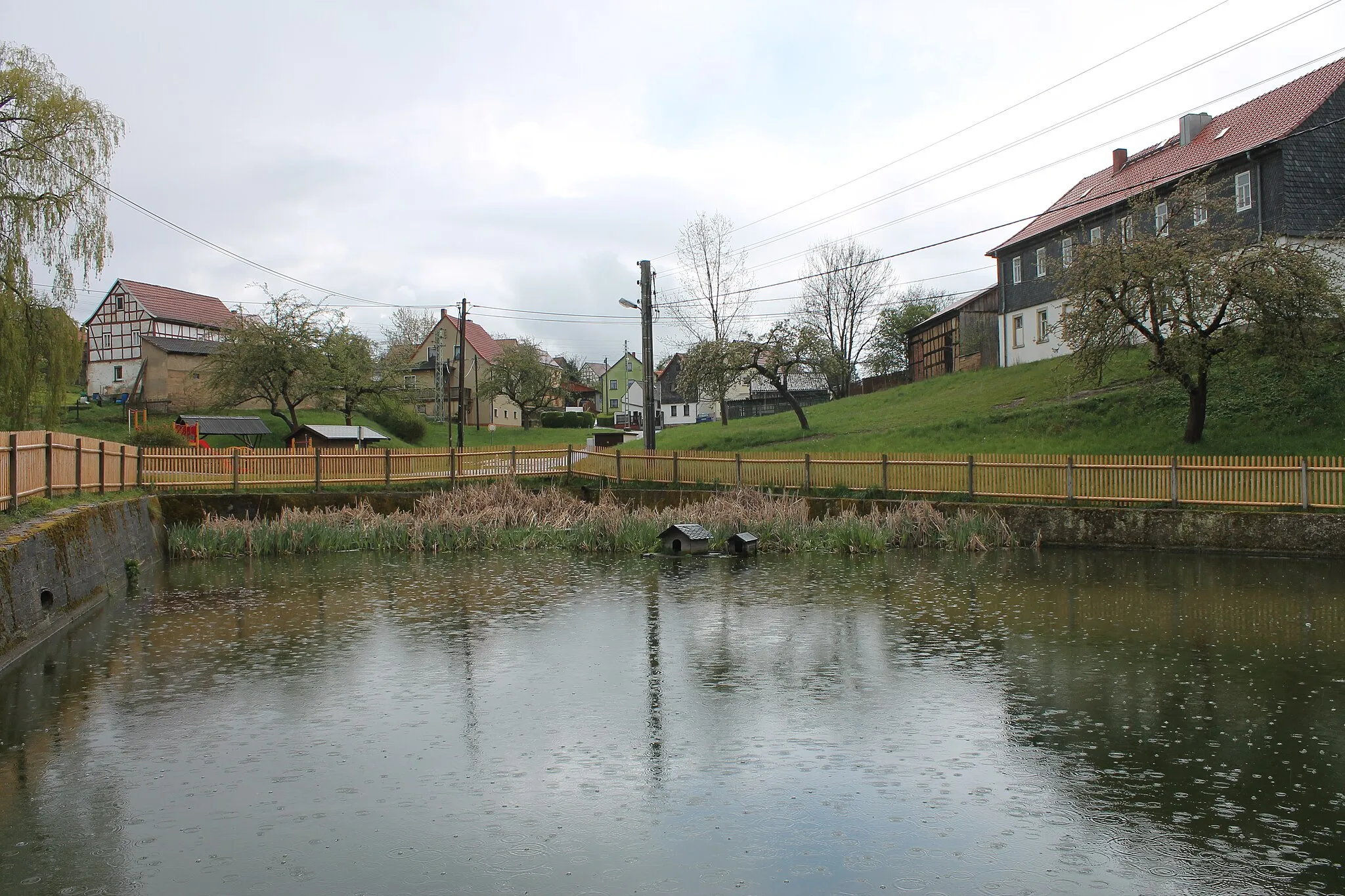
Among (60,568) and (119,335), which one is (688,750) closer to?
(60,568)

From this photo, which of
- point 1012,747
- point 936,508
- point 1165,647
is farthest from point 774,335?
point 1012,747

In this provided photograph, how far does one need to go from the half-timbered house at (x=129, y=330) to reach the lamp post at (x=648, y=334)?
136ft

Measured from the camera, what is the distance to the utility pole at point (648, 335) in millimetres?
31703

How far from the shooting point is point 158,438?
4522 centimetres

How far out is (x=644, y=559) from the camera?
70.3 ft

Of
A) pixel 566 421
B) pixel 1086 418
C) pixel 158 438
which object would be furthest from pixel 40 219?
pixel 566 421

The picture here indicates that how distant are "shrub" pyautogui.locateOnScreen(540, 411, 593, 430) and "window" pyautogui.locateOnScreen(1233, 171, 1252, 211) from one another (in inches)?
2220

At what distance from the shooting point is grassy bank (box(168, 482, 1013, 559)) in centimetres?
2236

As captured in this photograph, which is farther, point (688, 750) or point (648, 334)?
point (648, 334)

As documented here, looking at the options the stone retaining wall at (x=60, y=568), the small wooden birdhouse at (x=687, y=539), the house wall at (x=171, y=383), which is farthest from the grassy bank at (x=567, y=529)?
the house wall at (x=171, y=383)

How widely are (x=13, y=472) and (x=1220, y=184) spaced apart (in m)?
29.6

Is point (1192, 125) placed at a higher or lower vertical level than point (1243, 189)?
higher

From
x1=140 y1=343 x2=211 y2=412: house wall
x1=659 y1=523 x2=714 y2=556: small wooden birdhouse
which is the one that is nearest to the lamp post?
x1=659 y1=523 x2=714 y2=556: small wooden birdhouse

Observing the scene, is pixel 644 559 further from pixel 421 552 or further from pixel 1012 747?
pixel 1012 747
